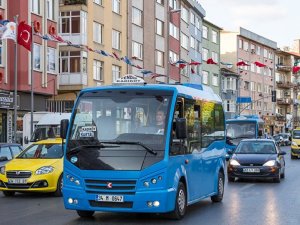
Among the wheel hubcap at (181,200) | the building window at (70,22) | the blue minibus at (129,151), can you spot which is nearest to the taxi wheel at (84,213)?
the blue minibus at (129,151)

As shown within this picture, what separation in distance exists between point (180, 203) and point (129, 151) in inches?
56.4

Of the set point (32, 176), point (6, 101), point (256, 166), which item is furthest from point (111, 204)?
point (6, 101)

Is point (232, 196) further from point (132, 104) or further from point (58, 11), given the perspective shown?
point (58, 11)

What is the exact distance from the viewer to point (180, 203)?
10961 millimetres

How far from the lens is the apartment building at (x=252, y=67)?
8488cm

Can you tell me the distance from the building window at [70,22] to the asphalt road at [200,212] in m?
25.7

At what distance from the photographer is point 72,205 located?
10617 mm

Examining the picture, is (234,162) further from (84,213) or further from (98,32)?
(98,32)

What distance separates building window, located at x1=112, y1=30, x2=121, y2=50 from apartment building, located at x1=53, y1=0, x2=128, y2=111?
811 mm

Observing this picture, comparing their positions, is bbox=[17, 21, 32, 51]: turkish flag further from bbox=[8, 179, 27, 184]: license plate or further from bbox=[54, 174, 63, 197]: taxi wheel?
bbox=[8, 179, 27, 184]: license plate

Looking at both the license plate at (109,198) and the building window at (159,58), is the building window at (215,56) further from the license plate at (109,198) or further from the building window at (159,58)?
the license plate at (109,198)

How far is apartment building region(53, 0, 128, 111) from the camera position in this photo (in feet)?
133

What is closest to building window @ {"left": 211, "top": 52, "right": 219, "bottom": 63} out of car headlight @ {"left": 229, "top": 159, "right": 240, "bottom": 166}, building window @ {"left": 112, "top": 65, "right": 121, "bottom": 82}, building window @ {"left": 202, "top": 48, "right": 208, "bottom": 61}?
building window @ {"left": 202, "top": 48, "right": 208, "bottom": 61}

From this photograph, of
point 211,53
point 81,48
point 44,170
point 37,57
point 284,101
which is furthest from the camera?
point 284,101
